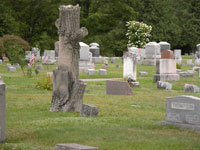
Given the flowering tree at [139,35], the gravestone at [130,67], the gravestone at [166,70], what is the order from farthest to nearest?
the flowering tree at [139,35] < the gravestone at [166,70] < the gravestone at [130,67]

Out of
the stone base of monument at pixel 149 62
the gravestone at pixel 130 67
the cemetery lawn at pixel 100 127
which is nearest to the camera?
the cemetery lawn at pixel 100 127

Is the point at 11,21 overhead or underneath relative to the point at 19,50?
overhead

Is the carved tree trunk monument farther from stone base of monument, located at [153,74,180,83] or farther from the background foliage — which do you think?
the background foliage

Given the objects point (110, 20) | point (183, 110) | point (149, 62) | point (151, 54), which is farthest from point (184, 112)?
point (110, 20)

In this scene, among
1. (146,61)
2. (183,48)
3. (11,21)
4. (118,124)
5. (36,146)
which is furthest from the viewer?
(183,48)

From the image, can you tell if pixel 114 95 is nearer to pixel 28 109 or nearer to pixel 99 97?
pixel 99 97

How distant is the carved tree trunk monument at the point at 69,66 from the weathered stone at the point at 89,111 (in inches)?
38.6

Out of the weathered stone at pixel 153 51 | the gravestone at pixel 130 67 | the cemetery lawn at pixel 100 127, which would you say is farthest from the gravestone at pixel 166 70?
the weathered stone at pixel 153 51

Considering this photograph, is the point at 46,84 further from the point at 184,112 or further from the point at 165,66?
the point at 184,112

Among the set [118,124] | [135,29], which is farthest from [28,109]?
[135,29]

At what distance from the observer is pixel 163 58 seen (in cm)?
3309

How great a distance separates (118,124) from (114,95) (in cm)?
848

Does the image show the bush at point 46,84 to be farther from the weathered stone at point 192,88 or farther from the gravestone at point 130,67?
the weathered stone at point 192,88

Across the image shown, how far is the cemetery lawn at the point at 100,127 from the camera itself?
38.5ft
